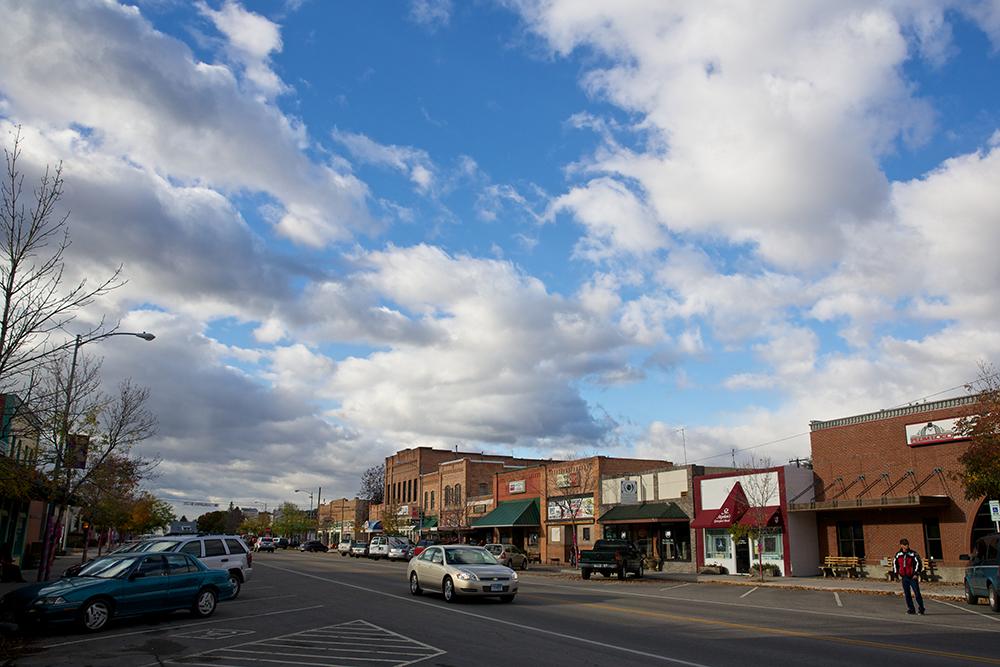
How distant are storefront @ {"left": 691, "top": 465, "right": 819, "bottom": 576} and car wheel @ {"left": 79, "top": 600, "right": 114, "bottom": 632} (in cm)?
2930

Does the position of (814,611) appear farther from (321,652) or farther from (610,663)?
(321,652)

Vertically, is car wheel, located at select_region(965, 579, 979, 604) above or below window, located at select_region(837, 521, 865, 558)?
below

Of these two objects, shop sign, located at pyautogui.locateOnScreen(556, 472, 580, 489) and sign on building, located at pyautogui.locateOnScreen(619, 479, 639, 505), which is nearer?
sign on building, located at pyautogui.locateOnScreen(619, 479, 639, 505)

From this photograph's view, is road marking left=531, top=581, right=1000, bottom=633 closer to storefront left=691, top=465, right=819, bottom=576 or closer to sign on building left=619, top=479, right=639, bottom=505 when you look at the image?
storefront left=691, top=465, right=819, bottom=576

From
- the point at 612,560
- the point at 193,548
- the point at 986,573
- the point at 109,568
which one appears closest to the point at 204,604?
the point at 109,568

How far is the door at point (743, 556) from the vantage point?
131 ft

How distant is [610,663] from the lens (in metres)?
11.3

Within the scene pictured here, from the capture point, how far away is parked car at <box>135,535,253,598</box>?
22.0 metres

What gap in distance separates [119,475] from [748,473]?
31.3 metres

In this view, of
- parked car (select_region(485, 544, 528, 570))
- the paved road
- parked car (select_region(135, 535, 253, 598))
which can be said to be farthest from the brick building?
parked car (select_region(135, 535, 253, 598))

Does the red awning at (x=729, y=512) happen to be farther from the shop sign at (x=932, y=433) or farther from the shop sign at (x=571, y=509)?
the shop sign at (x=571, y=509)

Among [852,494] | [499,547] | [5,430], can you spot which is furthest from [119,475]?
[852,494]

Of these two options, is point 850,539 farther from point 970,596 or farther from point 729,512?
point 970,596

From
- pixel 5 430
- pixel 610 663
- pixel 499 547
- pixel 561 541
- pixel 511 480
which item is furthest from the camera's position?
pixel 511 480
